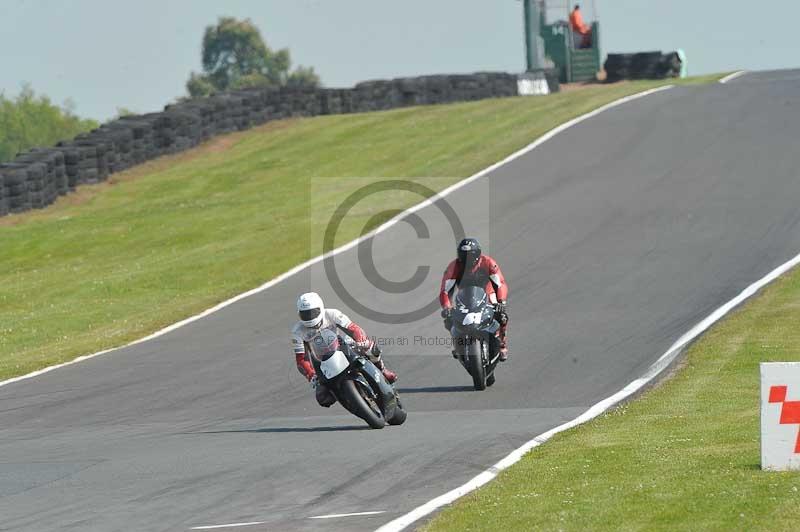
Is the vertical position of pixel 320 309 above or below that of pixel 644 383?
above

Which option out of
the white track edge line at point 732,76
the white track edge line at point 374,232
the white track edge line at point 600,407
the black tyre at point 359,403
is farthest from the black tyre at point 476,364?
the white track edge line at point 732,76

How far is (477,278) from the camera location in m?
17.5

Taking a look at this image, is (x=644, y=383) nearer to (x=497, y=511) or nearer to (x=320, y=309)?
(x=320, y=309)

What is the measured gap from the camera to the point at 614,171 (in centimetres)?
3125

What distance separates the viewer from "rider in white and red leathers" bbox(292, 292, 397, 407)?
1393 centimetres

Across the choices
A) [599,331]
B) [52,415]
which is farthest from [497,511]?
[599,331]

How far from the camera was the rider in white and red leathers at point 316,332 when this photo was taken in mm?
13930

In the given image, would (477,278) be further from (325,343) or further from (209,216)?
(209,216)

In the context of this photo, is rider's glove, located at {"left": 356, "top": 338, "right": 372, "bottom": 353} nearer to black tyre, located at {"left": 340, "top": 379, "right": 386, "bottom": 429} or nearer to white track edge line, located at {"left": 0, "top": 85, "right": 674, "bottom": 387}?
black tyre, located at {"left": 340, "top": 379, "right": 386, "bottom": 429}

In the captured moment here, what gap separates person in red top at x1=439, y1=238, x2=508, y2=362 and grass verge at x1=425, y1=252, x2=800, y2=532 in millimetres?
Answer: 2375

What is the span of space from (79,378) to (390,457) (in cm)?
856

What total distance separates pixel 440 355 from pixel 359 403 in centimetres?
568

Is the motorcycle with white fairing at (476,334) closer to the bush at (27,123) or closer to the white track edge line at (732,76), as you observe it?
the white track edge line at (732,76)

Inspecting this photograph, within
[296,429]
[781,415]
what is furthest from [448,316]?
[781,415]
